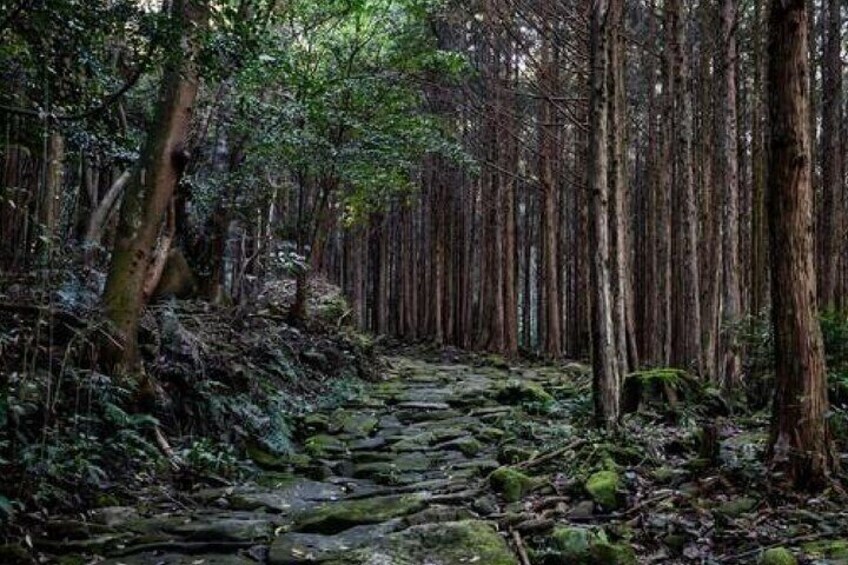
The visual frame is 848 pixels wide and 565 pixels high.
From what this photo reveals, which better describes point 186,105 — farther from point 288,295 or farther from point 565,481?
point 288,295

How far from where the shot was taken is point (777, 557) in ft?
13.1

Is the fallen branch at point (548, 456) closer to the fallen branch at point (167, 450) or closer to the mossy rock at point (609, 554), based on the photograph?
the mossy rock at point (609, 554)

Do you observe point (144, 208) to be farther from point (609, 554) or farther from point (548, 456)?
point (609, 554)

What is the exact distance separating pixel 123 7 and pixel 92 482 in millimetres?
3100

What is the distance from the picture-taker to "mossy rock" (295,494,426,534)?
530cm

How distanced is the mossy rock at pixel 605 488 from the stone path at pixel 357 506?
0.51 m

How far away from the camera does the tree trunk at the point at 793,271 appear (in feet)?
16.6

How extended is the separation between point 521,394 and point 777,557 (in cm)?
741

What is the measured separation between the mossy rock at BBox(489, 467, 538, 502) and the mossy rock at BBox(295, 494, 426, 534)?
24.4 inches

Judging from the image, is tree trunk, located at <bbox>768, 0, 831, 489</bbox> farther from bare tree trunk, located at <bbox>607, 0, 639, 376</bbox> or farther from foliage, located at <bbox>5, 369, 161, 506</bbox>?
foliage, located at <bbox>5, 369, 161, 506</bbox>

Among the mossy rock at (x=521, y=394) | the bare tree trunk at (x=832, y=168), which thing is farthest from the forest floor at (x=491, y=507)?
the bare tree trunk at (x=832, y=168)

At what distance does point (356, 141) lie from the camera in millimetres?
13391

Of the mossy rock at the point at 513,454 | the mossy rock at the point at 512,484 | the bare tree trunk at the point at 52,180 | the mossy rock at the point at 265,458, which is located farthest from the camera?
the bare tree trunk at the point at 52,180

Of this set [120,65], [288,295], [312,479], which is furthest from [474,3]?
[312,479]
